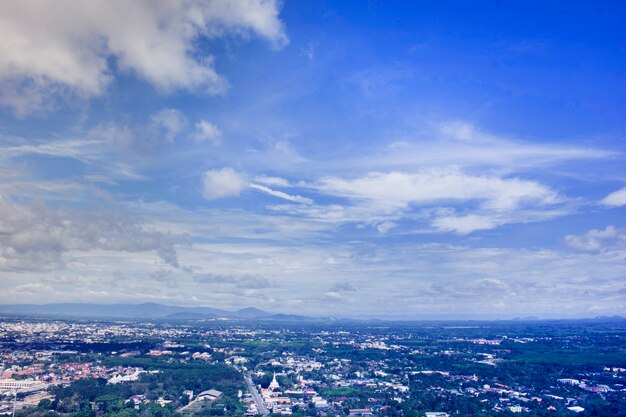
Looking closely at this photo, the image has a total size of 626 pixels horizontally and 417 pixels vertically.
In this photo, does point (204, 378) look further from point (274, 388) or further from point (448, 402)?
point (448, 402)

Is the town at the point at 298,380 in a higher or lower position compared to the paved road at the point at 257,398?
higher

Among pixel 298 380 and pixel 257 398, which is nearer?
pixel 257 398

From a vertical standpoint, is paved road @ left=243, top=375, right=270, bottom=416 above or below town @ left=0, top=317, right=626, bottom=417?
below

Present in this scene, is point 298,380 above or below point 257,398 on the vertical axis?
above

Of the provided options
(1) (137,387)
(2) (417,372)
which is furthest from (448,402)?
(1) (137,387)
